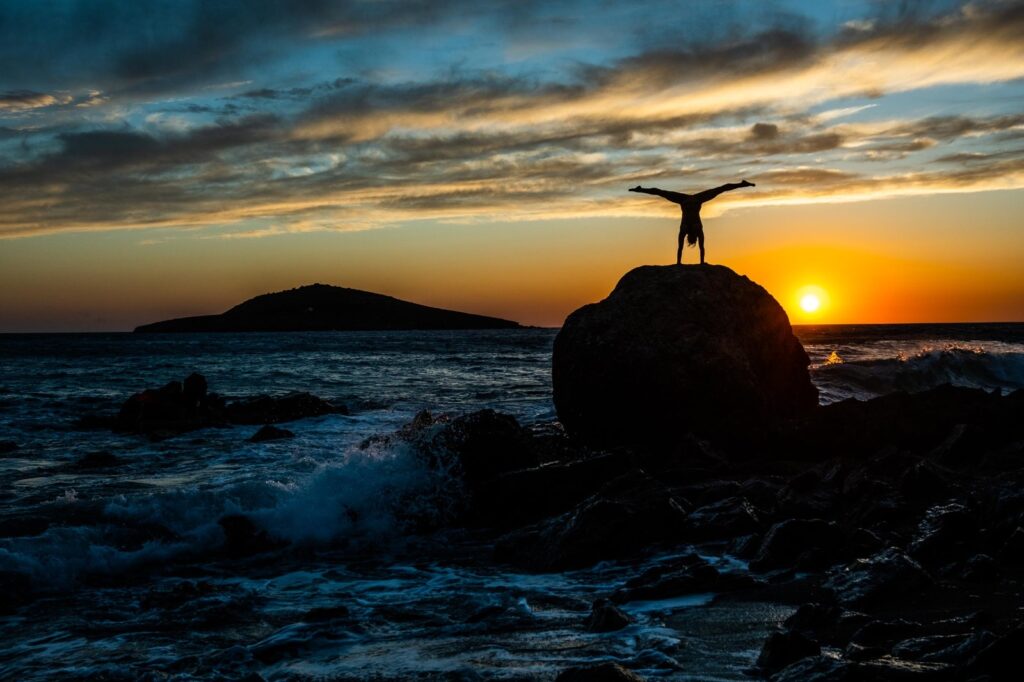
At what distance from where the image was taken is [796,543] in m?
8.02

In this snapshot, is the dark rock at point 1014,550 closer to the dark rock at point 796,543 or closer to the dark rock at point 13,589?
the dark rock at point 796,543

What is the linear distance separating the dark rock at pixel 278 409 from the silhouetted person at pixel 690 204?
36.1 feet

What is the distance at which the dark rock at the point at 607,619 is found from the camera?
641cm

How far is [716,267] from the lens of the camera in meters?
17.3

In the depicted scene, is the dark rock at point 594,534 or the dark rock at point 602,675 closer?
the dark rock at point 602,675

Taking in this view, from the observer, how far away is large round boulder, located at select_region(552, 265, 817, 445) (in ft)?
49.5

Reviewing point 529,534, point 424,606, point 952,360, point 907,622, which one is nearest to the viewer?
point 907,622

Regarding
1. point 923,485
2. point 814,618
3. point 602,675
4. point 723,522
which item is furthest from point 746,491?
point 602,675

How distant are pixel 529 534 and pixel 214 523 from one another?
3.74 m

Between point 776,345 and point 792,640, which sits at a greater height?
point 776,345

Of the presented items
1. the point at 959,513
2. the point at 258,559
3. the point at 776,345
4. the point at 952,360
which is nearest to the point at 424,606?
the point at 258,559

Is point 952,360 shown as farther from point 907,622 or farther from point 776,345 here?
point 907,622

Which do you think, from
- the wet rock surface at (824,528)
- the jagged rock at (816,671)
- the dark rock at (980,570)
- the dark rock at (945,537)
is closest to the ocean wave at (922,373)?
the wet rock surface at (824,528)

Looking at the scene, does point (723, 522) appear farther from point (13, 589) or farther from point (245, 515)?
point (13, 589)
